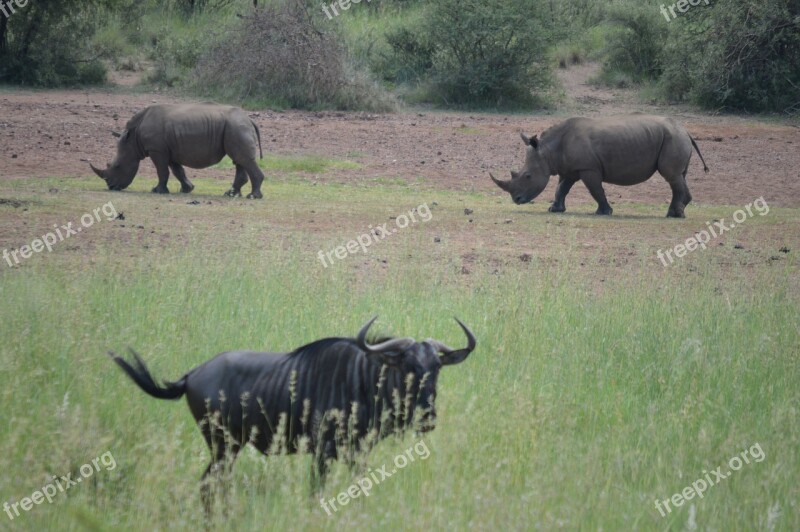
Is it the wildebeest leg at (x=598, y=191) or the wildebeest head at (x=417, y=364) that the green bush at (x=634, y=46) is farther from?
the wildebeest head at (x=417, y=364)

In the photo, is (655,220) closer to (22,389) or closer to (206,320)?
(206,320)

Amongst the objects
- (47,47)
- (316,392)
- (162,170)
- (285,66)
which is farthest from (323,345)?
(47,47)

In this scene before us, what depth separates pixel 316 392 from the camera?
577cm

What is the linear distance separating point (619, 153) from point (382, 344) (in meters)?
11.1

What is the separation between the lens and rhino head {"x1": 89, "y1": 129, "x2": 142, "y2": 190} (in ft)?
53.2

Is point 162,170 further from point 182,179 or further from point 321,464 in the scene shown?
point 321,464

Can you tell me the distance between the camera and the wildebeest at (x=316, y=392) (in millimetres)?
5551

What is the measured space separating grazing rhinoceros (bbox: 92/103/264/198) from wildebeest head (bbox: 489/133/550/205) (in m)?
3.58

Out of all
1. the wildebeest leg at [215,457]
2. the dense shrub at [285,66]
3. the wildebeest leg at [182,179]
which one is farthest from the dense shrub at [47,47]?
the wildebeest leg at [215,457]

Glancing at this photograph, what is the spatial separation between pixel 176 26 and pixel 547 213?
17393mm

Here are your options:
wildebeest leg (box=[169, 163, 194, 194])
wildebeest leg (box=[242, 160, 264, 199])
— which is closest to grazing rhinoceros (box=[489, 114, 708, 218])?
wildebeest leg (box=[242, 160, 264, 199])

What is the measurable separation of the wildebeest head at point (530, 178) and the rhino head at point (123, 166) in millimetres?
5119

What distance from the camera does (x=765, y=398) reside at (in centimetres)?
762

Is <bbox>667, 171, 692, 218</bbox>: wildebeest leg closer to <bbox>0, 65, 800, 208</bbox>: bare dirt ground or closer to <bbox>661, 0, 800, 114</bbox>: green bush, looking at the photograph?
<bbox>0, 65, 800, 208</bbox>: bare dirt ground
